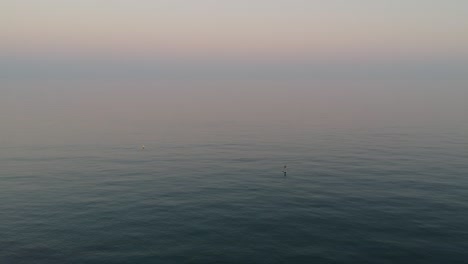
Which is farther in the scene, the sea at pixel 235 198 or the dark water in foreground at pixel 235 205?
the sea at pixel 235 198

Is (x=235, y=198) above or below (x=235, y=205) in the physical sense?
above

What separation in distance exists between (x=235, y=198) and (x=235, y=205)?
3320 mm

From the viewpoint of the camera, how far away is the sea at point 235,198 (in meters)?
42.0

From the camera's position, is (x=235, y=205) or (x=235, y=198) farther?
(x=235, y=198)

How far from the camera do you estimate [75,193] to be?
6150 cm

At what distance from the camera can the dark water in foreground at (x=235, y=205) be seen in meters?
41.6

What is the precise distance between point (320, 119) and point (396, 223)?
345ft

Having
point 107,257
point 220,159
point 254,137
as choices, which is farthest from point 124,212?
point 254,137

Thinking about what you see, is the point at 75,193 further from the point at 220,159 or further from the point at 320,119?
the point at 320,119

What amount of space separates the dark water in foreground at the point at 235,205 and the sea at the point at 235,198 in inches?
8.9

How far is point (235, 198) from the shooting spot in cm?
5912

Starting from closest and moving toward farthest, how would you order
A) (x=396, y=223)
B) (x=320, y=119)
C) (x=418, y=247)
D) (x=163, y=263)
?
(x=163, y=263), (x=418, y=247), (x=396, y=223), (x=320, y=119)

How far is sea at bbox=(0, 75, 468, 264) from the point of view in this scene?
42.0 m

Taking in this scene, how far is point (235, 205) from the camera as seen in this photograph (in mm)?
55844
